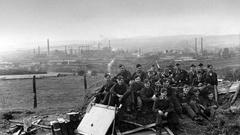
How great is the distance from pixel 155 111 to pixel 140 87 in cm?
150

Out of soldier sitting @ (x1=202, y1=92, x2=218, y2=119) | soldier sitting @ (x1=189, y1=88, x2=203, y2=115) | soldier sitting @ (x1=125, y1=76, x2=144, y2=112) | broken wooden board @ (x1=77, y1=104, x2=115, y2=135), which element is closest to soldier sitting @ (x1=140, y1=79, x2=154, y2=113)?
soldier sitting @ (x1=125, y1=76, x2=144, y2=112)

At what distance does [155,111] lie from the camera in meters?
9.20

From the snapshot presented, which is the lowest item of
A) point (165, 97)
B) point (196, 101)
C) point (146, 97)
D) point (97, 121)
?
point (97, 121)

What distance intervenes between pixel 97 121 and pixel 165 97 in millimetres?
2455

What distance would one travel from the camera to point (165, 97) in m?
9.20

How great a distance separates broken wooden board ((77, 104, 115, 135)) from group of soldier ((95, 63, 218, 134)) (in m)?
0.59

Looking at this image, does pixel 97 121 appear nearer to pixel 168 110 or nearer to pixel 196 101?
pixel 168 110

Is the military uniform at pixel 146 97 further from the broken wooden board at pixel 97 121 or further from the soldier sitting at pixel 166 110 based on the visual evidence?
the broken wooden board at pixel 97 121

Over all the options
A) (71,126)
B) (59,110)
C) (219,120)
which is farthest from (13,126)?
(219,120)

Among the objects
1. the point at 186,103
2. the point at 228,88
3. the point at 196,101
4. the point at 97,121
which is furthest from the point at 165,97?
the point at 228,88

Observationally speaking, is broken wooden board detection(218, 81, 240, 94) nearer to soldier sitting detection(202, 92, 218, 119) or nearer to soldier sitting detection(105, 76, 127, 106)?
soldier sitting detection(202, 92, 218, 119)

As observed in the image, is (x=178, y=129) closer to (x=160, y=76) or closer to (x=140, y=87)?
(x=140, y=87)

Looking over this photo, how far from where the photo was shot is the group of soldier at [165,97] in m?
9.20

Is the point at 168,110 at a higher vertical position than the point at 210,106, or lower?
higher
